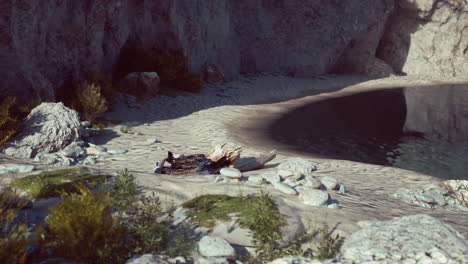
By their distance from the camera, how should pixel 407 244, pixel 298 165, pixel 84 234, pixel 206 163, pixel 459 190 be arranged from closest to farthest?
pixel 84 234
pixel 407 244
pixel 206 163
pixel 298 165
pixel 459 190

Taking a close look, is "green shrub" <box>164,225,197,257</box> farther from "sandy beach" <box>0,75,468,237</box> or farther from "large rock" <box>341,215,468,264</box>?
"large rock" <box>341,215,468,264</box>

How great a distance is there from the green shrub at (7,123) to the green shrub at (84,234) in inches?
243

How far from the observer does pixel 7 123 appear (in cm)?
995

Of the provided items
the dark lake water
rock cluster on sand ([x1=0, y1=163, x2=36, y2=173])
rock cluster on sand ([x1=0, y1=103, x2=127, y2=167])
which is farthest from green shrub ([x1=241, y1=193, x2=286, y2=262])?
the dark lake water

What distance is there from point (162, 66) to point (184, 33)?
3295 millimetres

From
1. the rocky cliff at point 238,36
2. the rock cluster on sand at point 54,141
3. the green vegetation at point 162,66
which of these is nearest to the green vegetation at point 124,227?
the rock cluster on sand at point 54,141

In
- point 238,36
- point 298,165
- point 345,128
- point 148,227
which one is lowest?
point 345,128

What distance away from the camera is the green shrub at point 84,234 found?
4.01 metres

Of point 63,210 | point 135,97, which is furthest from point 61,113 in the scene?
point 63,210

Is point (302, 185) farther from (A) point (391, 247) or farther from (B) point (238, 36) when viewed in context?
(B) point (238, 36)

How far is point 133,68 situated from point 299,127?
23.3 feet

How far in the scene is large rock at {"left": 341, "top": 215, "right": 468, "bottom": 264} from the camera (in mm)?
→ 3971

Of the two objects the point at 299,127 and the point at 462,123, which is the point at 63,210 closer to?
the point at 299,127

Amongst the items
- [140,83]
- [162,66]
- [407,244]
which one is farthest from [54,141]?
[162,66]
